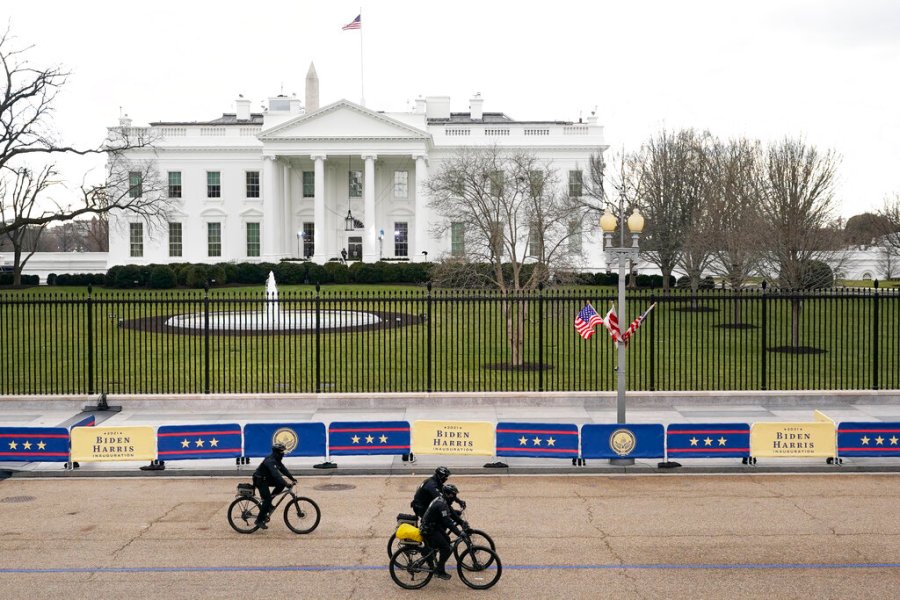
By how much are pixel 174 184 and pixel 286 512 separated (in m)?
65.7

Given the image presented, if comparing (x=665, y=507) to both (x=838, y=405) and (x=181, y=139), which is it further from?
(x=181, y=139)

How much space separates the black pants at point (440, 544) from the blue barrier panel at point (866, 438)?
9106 mm

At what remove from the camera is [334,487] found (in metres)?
14.9

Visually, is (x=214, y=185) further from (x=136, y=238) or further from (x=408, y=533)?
(x=408, y=533)

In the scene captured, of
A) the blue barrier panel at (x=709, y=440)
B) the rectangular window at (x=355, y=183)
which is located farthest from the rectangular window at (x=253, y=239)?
the blue barrier panel at (x=709, y=440)

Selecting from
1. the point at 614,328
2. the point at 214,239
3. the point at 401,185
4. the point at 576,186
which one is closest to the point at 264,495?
the point at 614,328

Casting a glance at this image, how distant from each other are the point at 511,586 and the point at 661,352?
19897 millimetres

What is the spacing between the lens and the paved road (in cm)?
999

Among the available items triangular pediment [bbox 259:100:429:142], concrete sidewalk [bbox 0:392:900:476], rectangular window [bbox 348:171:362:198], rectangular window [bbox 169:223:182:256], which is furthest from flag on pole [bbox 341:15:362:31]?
concrete sidewalk [bbox 0:392:900:476]

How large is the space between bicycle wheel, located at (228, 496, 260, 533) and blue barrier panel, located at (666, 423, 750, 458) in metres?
7.35

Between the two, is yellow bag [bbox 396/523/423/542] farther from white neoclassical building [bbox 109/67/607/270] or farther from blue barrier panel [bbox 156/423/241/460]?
white neoclassical building [bbox 109/67/607/270]

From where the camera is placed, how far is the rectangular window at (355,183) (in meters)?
73.2

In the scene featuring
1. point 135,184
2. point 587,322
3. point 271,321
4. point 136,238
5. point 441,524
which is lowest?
point 441,524

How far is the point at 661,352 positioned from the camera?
2895 cm
